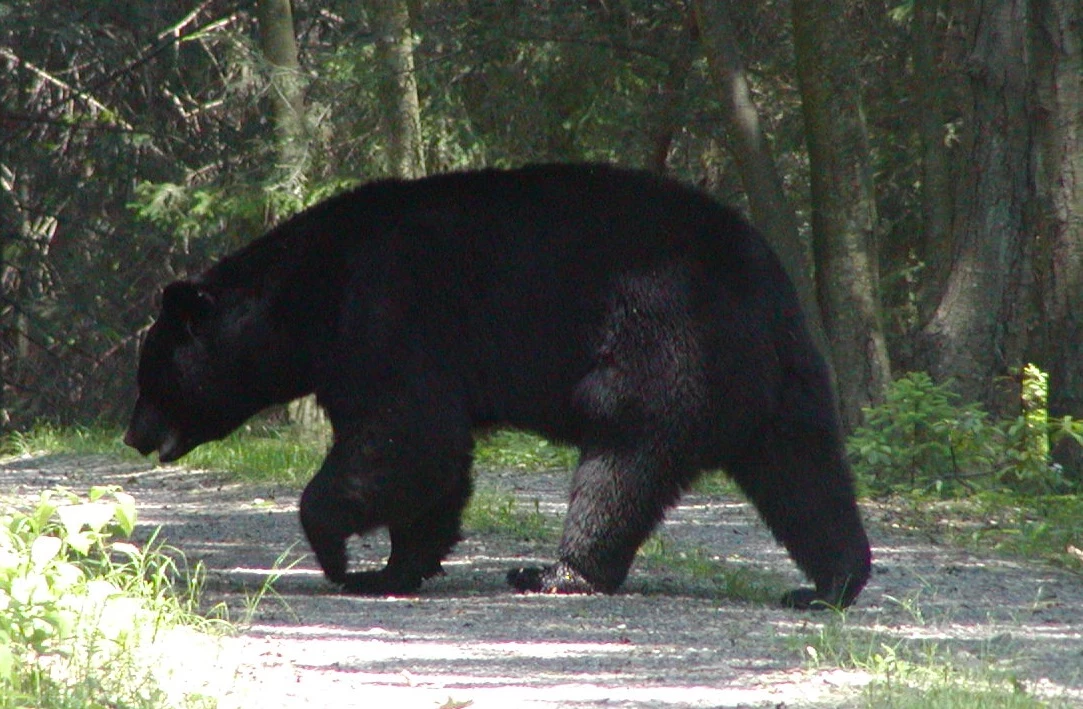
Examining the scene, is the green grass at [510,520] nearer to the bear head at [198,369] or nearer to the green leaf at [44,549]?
the bear head at [198,369]

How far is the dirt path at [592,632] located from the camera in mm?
4742

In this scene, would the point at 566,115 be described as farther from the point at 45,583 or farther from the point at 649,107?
the point at 45,583

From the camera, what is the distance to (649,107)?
53.0ft

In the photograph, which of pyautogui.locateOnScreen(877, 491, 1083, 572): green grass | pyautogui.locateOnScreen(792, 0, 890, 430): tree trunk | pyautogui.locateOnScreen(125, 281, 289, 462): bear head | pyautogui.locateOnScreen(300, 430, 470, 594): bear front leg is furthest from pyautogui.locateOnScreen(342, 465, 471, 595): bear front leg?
pyautogui.locateOnScreen(792, 0, 890, 430): tree trunk

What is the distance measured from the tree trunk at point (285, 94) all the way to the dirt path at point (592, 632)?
6322 millimetres

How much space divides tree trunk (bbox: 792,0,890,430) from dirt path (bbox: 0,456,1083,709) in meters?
3.35

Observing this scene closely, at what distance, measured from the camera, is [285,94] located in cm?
1605

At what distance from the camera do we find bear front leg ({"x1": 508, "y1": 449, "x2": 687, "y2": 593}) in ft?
21.6

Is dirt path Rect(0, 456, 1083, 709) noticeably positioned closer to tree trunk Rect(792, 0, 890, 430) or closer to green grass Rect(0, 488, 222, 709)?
green grass Rect(0, 488, 222, 709)

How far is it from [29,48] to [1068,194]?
1616 cm

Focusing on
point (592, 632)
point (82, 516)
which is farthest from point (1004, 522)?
point (82, 516)

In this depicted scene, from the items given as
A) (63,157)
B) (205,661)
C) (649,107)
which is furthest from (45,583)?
(63,157)

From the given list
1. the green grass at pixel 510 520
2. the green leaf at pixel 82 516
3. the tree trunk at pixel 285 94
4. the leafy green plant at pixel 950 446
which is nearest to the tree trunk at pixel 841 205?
the leafy green plant at pixel 950 446

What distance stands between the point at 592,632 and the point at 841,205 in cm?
701
